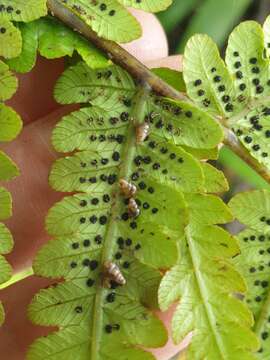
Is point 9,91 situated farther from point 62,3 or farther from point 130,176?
point 130,176

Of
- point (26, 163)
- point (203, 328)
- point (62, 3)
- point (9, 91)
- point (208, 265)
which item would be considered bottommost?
point (203, 328)

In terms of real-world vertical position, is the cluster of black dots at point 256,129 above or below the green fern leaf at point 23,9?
below

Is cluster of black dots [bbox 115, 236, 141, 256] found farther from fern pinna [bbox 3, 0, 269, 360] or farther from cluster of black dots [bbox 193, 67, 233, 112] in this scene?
cluster of black dots [bbox 193, 67, 233, 112]

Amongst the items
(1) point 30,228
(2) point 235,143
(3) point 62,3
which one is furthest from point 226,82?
(1) point 30,228

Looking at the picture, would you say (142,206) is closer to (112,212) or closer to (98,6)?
(112,212)

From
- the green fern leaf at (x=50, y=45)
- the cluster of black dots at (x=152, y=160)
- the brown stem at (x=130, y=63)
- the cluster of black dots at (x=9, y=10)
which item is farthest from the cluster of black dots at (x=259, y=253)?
the cluster of black dots at (x=9, y=10)

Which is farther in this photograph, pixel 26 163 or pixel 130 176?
pixel 26 163

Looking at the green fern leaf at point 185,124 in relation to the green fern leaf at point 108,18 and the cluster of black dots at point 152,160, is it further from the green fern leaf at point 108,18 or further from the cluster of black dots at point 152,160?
the green fern leaf at point 108,18
